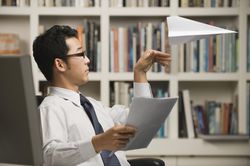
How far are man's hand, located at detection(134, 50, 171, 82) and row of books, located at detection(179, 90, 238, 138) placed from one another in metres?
1.20

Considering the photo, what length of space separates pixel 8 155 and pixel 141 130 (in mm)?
602

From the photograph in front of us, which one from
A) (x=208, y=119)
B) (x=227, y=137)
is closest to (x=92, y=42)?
(x=208, y=119)

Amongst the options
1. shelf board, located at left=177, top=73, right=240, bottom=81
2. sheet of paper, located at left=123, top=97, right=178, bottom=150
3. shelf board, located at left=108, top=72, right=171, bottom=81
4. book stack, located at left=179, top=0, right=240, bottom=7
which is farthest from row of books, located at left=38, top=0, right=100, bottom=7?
sheet of paper, located at left=123, top=97, right=178, bottom=150

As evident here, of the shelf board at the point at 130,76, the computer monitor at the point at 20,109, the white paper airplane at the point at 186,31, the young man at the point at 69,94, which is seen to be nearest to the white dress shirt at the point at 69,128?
the young man at the point at 69,94

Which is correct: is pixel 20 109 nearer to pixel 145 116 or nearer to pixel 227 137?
pixel 145 116

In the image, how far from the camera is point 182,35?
1.51 m

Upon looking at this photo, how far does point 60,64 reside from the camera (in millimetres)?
1812

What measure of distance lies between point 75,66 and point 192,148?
4.79 feet

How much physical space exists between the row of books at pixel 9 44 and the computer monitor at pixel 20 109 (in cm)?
220

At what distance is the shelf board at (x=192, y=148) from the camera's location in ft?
9.87

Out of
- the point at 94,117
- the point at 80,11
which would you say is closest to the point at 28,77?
the point at 94,117

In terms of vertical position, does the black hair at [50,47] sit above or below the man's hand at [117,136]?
above

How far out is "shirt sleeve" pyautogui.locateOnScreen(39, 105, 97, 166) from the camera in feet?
4.87

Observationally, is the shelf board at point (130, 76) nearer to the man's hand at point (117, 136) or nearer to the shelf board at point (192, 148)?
the shelf board at point (192, 148)
